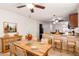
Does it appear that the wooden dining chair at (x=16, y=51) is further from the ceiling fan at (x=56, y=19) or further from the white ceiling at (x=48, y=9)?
the ceiling fan at (x=56, y=19)

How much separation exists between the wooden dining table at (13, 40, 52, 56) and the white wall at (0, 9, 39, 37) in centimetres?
19

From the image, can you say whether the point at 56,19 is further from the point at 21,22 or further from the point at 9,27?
the point at 9,27

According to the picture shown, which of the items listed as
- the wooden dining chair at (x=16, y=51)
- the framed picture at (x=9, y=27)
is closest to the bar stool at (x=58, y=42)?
the wooden dining chair at (x=16, y=51)

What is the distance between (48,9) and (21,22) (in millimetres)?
537

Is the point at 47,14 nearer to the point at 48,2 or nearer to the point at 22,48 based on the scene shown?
the point at 48,2

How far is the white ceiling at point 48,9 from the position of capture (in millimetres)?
1689

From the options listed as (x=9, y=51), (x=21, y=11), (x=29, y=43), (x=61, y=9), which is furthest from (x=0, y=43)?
(x=61, y=9)

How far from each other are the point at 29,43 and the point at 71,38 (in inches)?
30.5

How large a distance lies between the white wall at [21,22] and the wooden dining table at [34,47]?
7.5 inches

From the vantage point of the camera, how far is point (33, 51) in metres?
1.73

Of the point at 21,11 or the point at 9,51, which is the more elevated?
the point at 21,11

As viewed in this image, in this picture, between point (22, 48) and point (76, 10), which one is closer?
point (76, 10)

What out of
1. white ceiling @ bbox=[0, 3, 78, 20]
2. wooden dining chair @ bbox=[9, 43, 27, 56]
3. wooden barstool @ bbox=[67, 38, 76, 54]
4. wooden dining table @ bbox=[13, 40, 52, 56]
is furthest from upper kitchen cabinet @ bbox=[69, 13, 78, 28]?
wooden dining chair @ bbox=[9, 43, 27, 56]

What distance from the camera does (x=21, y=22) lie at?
70.7 inches
